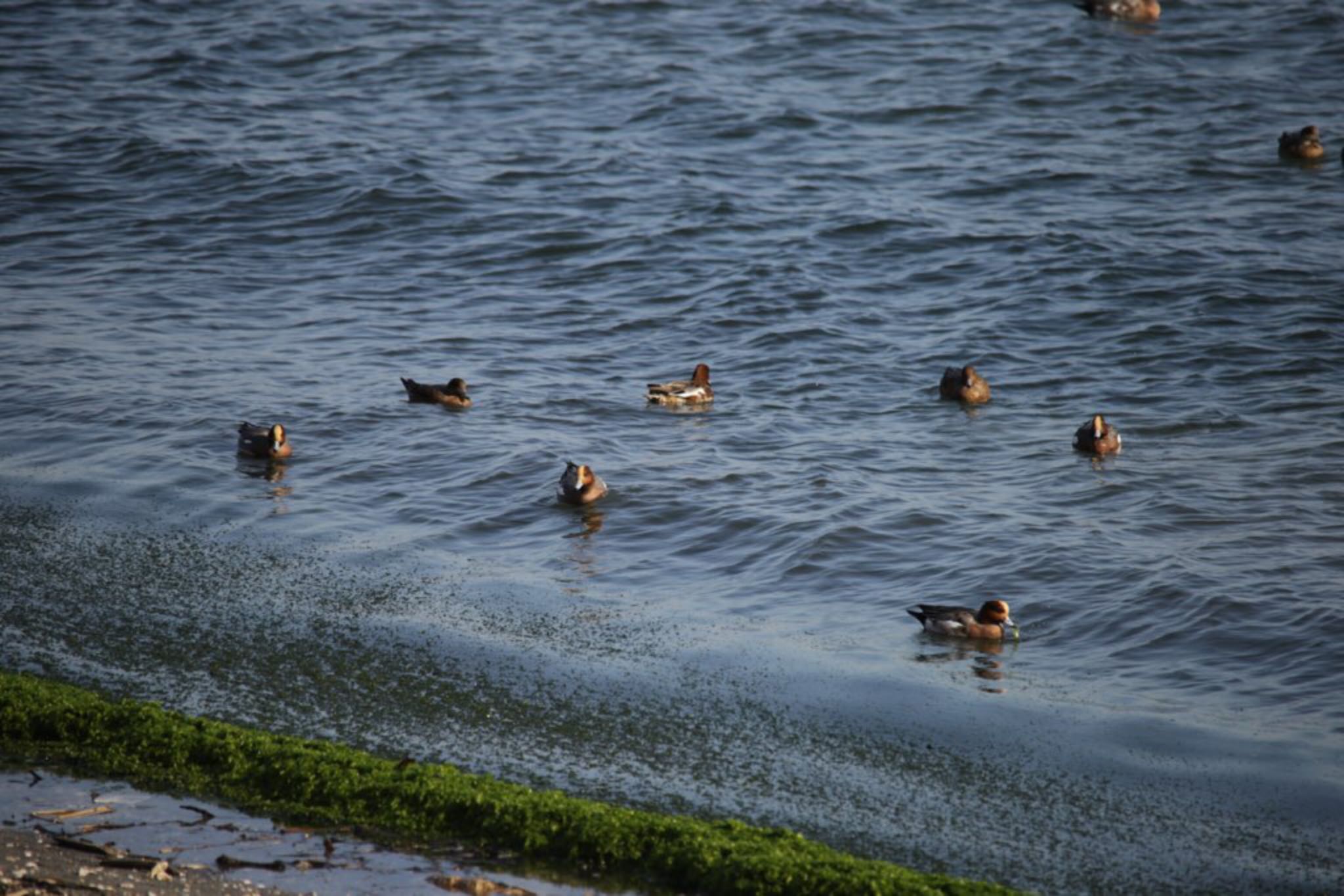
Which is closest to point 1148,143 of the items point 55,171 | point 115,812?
point 55,171

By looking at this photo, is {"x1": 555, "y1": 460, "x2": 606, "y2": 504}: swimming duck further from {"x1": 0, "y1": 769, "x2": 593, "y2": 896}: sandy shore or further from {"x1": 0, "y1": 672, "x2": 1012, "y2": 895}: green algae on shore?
{"x1": 0, "y1": 769, "x2": 593, "y2": 896}: sandy shore

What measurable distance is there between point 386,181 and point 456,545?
36.2 ft

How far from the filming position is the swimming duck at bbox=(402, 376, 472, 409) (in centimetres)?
1323

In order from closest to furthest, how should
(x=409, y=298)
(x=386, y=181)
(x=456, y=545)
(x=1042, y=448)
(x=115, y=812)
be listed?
(x=115, y=812), (x=456, y=545), (x=1042, y=448), (x=409, y=298), (x=386, y=181)

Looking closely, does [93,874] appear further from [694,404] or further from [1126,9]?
[1126,9]

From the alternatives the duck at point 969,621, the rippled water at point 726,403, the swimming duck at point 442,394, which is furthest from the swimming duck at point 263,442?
the duck at point 969,621

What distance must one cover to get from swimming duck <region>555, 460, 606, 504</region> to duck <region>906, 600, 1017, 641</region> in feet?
9.88

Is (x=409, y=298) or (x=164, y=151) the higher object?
(x=164, y=151)

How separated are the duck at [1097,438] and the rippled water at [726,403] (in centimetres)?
23

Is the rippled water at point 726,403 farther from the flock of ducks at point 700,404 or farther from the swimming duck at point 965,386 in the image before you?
the swimming duck at point 965,386

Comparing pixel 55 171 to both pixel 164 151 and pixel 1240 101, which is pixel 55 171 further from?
pixel 1240 101

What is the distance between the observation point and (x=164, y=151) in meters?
21.1

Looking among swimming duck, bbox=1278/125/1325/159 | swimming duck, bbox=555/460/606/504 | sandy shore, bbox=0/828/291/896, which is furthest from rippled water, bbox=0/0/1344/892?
sandy shore, bbox=0/828/291/896

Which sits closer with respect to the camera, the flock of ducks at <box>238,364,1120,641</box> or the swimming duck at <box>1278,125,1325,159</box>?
the flock of ducks at <box>238,364,1120,641</box>
